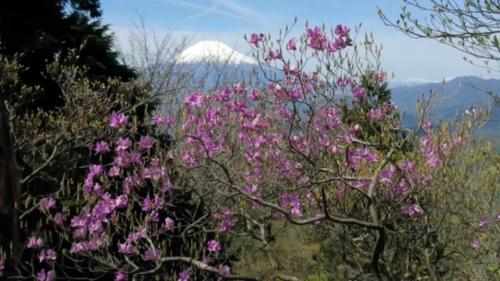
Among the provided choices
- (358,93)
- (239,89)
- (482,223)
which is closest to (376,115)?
(358,93)

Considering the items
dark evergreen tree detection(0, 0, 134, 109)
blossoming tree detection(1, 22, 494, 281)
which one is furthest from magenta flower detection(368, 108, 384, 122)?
dark evergreen tree detection(0, 0, 134, 109)

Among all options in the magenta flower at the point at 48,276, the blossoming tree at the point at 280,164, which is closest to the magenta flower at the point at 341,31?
the blossoming tree at the point at 280,164

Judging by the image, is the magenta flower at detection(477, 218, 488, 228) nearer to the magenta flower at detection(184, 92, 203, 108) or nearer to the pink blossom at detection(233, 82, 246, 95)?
the pink blossom at detection(233, 82, 246, 95)

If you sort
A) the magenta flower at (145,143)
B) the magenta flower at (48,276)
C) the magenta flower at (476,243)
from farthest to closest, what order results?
the magenta flower at (476,243) → the magenta flower at (145,143) → the magenta flower at (48,276)

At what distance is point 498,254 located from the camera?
18.2ft

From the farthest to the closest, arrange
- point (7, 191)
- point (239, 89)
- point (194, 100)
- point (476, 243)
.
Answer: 1. point (239, 89)
2. point (194, 100)
3. point (476, 243)
4. point (7, 191)

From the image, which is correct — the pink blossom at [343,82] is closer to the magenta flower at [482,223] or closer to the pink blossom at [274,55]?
the pink blossom at [274,55]

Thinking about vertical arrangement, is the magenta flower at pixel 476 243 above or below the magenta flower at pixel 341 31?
below

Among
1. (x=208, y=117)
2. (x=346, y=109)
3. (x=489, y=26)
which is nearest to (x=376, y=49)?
(x=346, y=109)

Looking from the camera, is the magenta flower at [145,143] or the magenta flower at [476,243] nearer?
the magenta flower at [145,143]

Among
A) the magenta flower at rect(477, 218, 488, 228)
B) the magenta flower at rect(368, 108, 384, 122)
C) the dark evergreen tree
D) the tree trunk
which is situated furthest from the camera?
the dark evergreen tree

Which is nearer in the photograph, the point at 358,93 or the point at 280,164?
the point at 358,93

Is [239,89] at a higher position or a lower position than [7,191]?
higher

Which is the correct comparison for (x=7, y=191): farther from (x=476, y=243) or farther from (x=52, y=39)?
(x=52, y=39)
